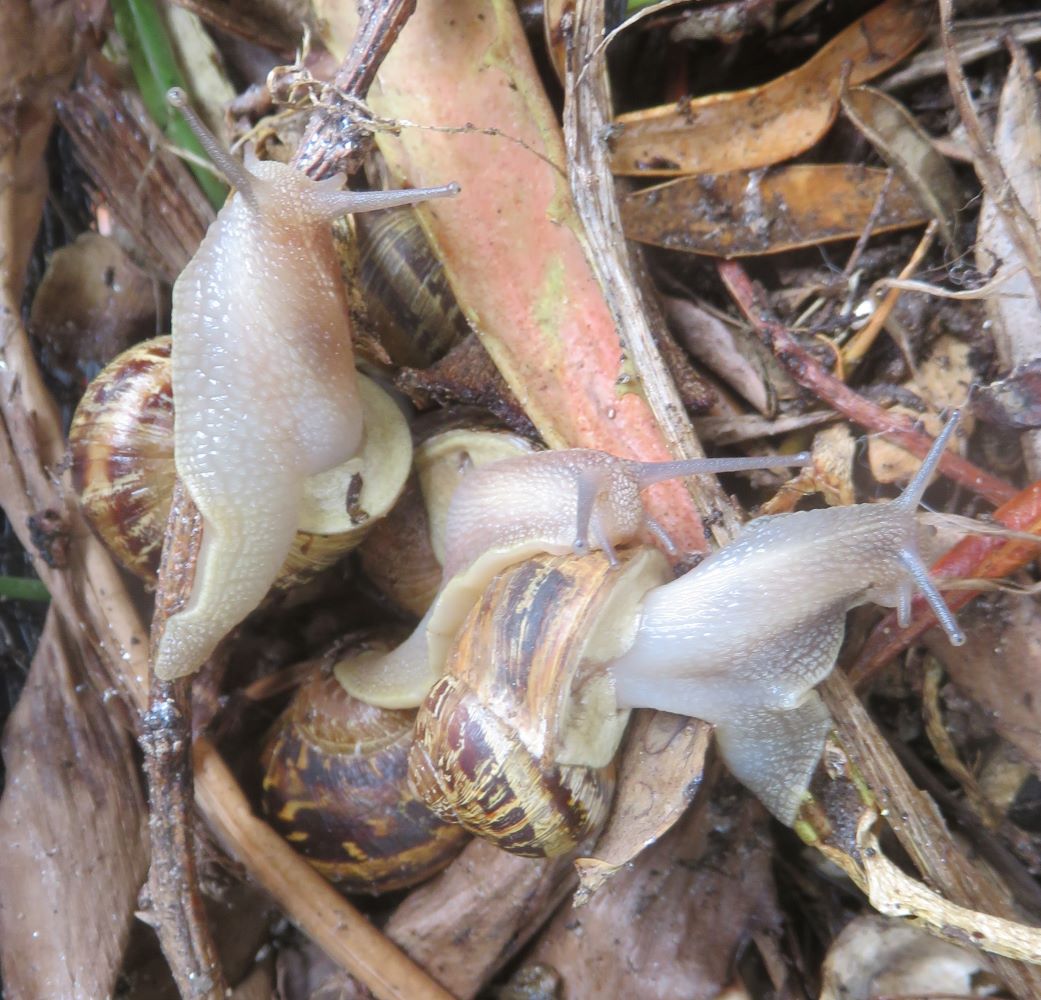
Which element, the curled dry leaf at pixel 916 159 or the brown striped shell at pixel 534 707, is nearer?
the brown striped shell at pixel 534 707

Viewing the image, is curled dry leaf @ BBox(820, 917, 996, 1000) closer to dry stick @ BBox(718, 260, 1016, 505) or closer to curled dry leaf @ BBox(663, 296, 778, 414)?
dry stick @ BBox(718, 260, 1016, 505)

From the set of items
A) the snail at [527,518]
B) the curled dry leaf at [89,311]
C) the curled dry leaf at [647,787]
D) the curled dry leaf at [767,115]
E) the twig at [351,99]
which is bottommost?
the curled dry leaf at [647,787]

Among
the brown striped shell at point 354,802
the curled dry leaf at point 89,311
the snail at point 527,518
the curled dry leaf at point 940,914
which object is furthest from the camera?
the curled dry leaf at point 89,311

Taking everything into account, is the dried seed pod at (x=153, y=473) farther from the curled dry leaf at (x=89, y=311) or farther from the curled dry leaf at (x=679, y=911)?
the curled dry leaf at (x=679, y=911)

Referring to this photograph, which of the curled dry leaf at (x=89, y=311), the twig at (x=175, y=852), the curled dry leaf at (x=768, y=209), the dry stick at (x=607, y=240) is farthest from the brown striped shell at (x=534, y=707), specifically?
the curled dry leaf at (x=89, y=311)

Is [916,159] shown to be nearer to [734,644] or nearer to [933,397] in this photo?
[933,397]

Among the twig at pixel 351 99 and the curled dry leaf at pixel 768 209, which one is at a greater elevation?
the twig at pixel 351 99
